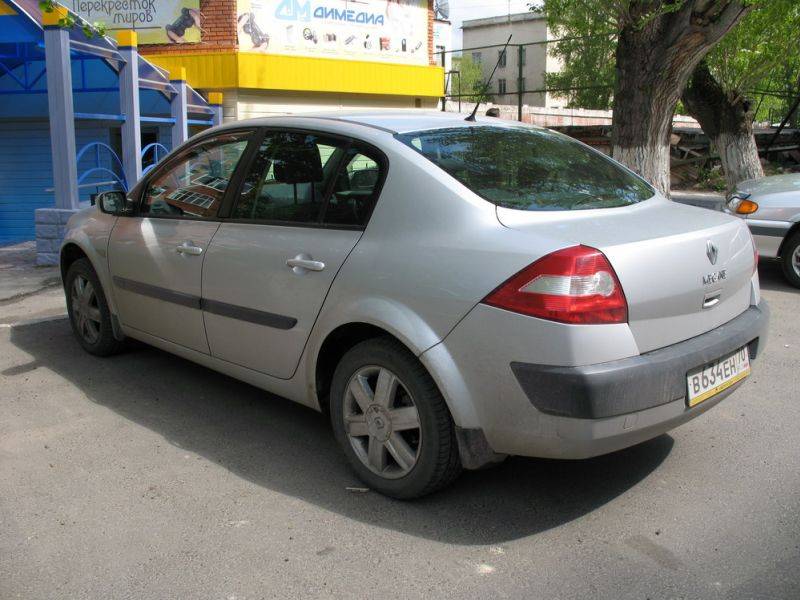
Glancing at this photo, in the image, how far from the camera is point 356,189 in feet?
11.9

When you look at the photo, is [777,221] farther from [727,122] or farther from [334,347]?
[727,122]

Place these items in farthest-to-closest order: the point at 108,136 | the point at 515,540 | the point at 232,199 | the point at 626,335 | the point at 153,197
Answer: the point at 108,136 → the point at 153,197 → the point at 232,199 → the point at 515,540 → the point at 626,335

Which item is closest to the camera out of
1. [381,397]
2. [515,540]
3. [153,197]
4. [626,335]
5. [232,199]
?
[626,335]

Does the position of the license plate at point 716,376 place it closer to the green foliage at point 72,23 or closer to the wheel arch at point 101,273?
the wheel arch at point 101,273

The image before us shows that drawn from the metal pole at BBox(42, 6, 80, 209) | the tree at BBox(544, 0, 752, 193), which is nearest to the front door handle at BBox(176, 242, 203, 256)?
the metal pole at BBox(42, 6, 80, 209)

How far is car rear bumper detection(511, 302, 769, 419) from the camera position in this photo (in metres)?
2.83

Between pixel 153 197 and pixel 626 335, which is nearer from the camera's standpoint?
pixel 626 335

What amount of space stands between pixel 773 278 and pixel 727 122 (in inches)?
249

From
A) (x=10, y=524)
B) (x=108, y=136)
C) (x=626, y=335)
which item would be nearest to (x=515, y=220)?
(x=626, y=335)

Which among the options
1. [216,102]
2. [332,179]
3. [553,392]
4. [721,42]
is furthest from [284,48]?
[553,392]

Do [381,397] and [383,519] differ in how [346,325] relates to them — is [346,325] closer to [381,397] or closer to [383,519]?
[381,397]

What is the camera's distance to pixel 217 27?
14.8m

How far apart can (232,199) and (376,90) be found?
43.2 feet

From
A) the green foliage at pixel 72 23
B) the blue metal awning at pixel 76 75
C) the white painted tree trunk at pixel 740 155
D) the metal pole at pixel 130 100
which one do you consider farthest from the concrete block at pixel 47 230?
the white painted tree trunk at pixel 740 155
